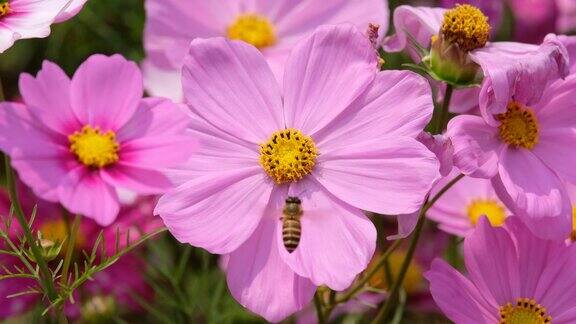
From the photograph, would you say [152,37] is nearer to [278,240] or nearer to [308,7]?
[308,7]

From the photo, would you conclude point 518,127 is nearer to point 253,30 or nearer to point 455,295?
point 455,295

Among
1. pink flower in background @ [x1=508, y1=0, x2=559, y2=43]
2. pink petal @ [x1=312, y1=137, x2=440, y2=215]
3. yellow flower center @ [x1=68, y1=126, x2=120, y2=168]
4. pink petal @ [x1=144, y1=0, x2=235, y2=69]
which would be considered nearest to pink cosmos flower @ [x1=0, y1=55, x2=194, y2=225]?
yellow flower center @ [x1=68, y1=126, x2=120, y2=168]

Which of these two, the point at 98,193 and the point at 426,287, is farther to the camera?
the point at 426,287

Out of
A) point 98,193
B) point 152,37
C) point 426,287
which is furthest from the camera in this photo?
point 426,287

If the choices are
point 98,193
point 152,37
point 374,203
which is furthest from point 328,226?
point 152,37

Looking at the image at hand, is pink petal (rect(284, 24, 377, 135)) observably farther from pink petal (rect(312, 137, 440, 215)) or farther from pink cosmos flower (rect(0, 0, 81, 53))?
pink cosmos flower (rect(0, 0, 81, 53))

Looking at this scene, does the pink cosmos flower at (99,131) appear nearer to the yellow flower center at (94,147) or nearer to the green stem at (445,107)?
the yellow flower center at (94,147)
